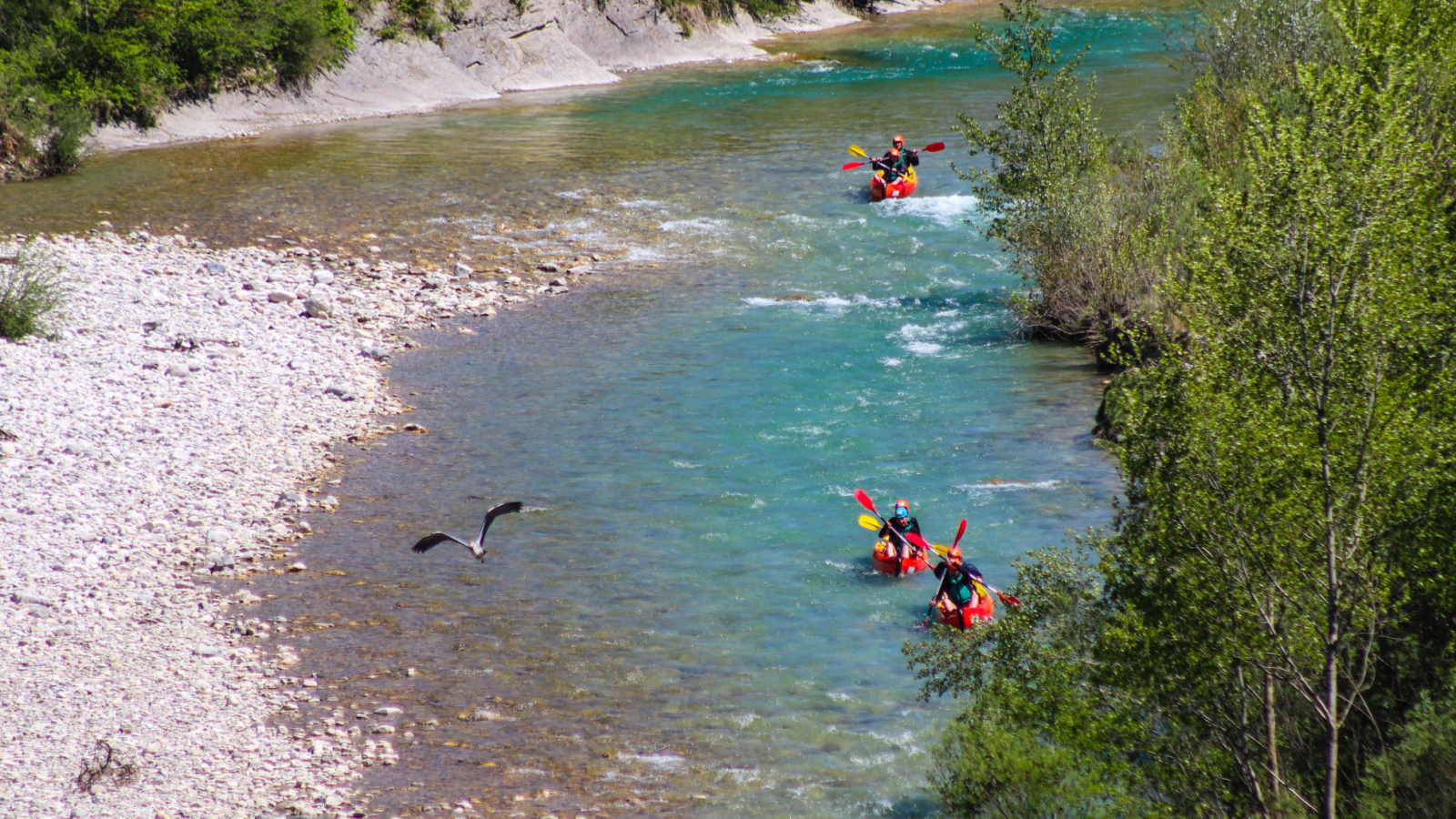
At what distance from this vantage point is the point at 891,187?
28109 mm

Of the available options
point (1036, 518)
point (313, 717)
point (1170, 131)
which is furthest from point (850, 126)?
point (313, 717)

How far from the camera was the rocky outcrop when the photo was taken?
1465 inches

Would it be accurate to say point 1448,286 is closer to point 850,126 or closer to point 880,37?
point 850,126

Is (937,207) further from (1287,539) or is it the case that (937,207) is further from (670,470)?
(1287,539)

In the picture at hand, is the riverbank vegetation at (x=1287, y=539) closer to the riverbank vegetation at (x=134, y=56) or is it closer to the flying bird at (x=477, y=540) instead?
the flying bird at (x=477, y=540)

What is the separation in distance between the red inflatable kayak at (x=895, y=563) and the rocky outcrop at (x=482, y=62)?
2815 cm

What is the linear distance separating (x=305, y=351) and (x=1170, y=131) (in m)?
15.8

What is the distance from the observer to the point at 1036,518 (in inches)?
560

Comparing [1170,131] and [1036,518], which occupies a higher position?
[1170,131]

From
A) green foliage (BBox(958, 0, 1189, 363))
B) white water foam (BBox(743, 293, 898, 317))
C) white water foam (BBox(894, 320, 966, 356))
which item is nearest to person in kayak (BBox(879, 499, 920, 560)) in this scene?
white water foam (BBox(894, 320, 966, 356))

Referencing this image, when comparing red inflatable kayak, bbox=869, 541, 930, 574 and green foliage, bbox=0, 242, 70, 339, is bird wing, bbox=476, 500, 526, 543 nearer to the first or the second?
red inflatable kayak, bbox=869, 541, 930, 574

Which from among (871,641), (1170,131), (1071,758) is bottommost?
(871,641)

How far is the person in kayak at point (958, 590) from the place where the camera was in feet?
40.9

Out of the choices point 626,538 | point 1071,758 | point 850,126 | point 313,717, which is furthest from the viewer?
point 850,126
